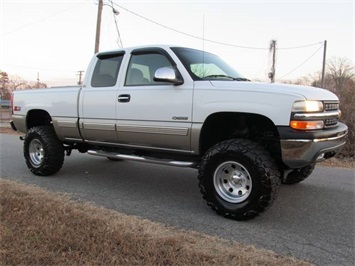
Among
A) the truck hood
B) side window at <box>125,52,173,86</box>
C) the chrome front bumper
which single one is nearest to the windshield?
side window at <box>125,52,173,86</box>

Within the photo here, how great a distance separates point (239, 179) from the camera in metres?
4.36

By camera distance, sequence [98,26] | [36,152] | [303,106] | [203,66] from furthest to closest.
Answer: [98,26], [36,152], [203,66], [303,106]

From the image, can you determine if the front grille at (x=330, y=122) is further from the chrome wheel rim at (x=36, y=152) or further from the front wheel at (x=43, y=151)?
the chrome wheel rim at (x=36, y=152)

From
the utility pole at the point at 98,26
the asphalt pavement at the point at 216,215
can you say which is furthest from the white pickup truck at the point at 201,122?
the utility pole at the point at 98,26

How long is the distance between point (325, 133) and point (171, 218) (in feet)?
6.59

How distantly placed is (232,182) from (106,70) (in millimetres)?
2799

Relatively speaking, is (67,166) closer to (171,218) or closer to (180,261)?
(171,218)

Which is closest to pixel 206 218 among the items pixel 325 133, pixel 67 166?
pixel 325 133

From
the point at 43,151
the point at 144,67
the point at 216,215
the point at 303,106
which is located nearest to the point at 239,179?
the point at 216,215

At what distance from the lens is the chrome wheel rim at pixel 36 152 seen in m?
6.62

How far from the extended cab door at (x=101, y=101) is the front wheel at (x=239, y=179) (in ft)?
5.88

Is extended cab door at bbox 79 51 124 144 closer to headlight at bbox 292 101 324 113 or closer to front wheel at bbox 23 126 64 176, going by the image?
front wheel at bbox 23 126 64 176

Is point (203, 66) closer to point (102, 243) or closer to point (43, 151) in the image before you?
point (102, 243)

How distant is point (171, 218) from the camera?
14.1 ft
